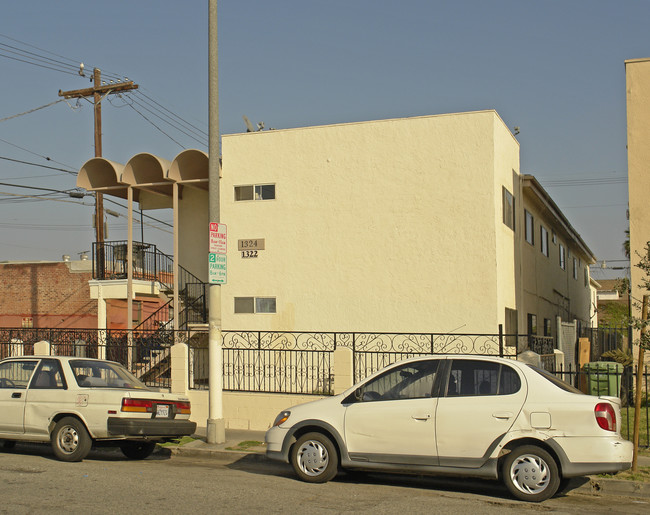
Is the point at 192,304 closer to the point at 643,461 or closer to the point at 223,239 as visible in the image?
the point at 223,239

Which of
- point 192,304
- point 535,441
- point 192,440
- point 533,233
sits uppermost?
point 533,233

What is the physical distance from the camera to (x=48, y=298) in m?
35.5

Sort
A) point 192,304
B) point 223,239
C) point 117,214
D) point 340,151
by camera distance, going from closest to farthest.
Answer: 1. point 223,239
2. point 340,151
3. point 192,304
4. point 117,214

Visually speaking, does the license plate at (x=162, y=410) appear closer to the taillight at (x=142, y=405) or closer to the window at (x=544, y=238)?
the taillight at (x=142, y=405)

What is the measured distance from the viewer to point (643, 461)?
11.0 metres

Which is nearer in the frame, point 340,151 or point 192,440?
point 192,440

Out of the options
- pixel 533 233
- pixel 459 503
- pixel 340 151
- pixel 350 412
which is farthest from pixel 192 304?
pixel 459 503

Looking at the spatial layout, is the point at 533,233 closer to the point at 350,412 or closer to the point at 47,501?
the point at 350,412

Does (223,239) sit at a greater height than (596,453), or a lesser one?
greater

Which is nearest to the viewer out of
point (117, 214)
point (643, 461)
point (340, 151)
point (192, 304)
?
point (643, 461)

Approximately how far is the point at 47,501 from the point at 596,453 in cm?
607

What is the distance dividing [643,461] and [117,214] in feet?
87.2

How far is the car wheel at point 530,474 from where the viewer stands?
346 inches

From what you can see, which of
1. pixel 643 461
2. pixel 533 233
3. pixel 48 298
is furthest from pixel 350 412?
pixel 48 298
